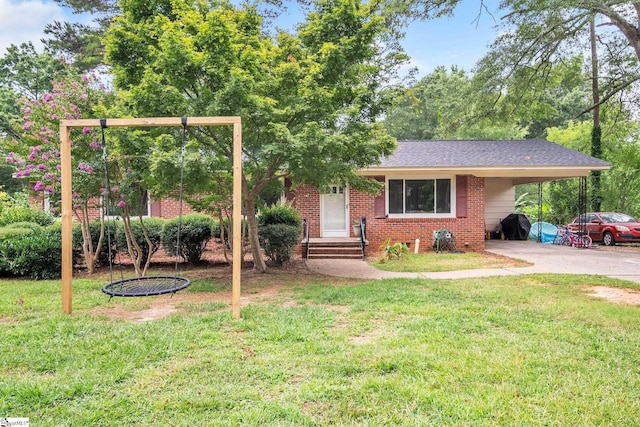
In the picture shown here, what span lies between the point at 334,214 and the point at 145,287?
788 centimetres

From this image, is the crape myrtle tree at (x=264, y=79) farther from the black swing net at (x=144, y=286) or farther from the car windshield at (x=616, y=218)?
the car windshield at (x=616, y=218)

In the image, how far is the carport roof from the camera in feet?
36.7

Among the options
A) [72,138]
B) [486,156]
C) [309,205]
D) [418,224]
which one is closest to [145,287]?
[72,138]

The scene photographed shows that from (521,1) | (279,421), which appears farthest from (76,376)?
(521,1)

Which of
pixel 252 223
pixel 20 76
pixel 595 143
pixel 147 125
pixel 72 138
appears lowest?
pixel 252 223

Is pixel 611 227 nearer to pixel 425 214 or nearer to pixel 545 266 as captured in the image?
pixel 545 266

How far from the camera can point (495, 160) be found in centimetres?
1162

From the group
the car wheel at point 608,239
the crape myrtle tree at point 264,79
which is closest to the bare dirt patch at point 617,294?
the crape myrtle tree at point 264,79

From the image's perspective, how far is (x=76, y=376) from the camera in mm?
3037

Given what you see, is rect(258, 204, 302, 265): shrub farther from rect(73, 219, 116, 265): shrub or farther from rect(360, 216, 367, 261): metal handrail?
rect(73, 219, 116, 265): shrub

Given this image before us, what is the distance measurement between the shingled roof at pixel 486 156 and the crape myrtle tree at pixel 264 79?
3709 millimetres

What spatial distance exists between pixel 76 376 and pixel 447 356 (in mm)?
3053

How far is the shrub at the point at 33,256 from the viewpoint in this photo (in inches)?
301

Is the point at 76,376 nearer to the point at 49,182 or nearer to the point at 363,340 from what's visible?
the point at 363,340
